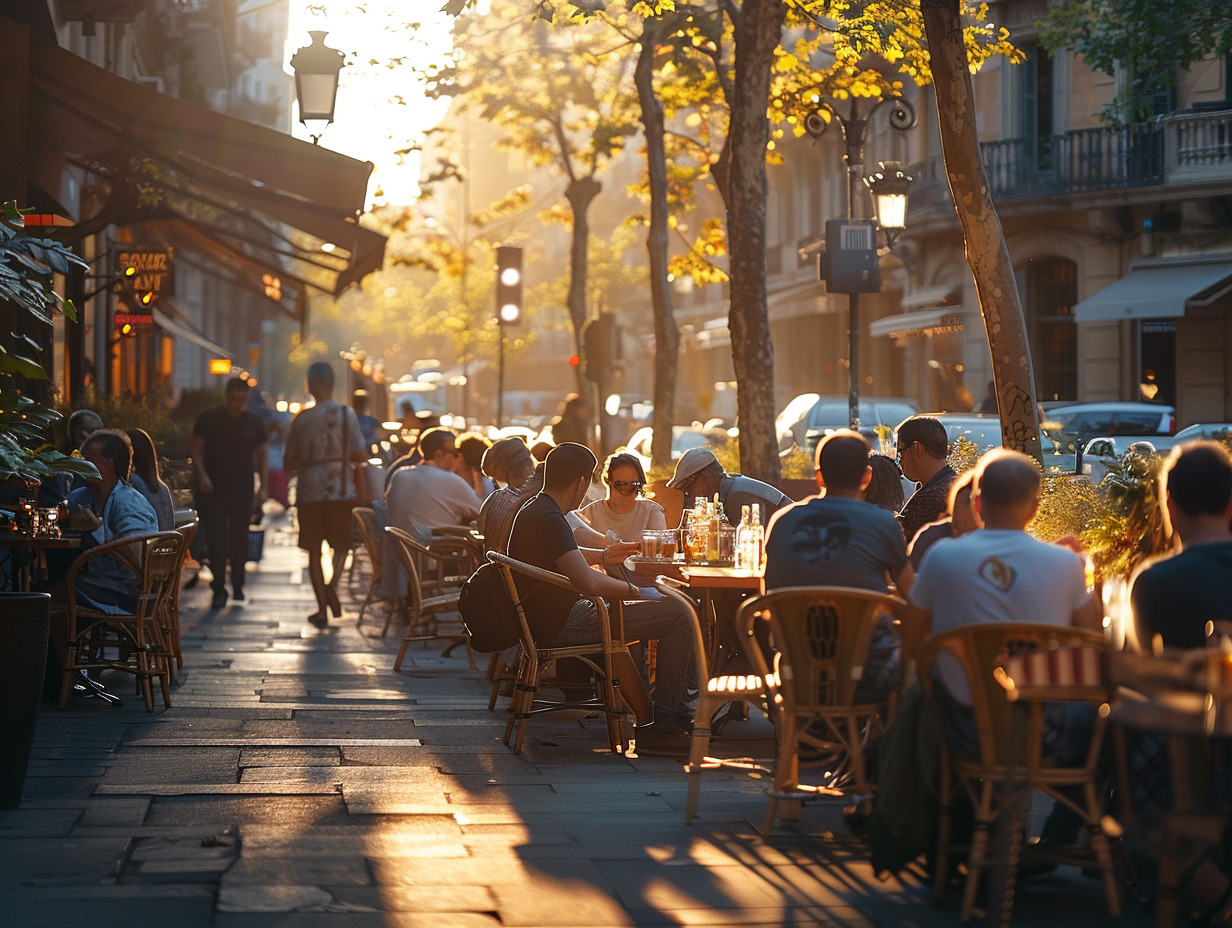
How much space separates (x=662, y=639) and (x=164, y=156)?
28.4ft

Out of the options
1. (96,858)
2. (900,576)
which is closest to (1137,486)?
(900,576)

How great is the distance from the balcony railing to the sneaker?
22.9 m

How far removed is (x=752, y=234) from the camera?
47.7 feet

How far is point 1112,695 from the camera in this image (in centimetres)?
484

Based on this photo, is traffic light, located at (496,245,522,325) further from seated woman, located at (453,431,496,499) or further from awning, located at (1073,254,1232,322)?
awning, located at (1073,254,1232,322)

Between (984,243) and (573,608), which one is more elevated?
(984,243)

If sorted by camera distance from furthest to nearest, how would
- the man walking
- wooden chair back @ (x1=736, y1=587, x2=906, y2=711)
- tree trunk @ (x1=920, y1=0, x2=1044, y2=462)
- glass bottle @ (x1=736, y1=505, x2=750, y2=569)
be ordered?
the man walking, tree trunk @ (x1=920, y1=0, x2=1044, y2=462), glass bottle @ (x1=736, y1=505, x2=750, y2=569), wooden chair back @ (x1=736, y1=587, x2=906, y2=711)

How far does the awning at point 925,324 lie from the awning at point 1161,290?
3888 mm

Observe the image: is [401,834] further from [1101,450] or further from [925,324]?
[925,324]

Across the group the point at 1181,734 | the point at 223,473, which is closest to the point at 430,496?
the point at 223,473

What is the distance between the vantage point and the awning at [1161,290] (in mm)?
27422

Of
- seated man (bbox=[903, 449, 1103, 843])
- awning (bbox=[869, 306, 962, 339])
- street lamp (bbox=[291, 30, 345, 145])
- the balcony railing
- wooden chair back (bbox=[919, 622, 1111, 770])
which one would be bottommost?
wooden chair back (bbox=[919, 622, 1111, 770])

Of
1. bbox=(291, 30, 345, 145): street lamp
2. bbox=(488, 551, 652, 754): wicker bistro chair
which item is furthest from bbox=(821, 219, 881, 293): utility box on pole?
bbox=(488, 551, 652, 754): wicker bistro chair

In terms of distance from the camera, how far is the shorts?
13500 millimetres
